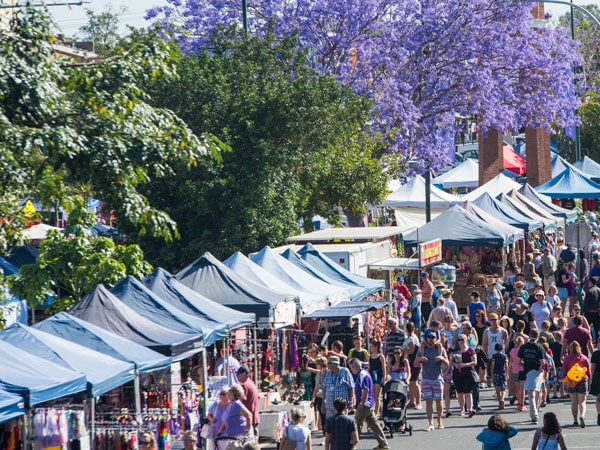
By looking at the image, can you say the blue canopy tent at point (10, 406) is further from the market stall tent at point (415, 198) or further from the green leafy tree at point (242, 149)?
the market stall tent at point (415, 198)

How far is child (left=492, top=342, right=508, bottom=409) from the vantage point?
61.9 feet

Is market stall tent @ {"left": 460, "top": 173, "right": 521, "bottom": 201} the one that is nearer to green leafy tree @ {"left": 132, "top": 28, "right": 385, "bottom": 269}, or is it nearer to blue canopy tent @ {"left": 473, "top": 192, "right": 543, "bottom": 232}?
blue canopy tent @ {"left": 473, "top": 192, "right": 543, "bottom": 232}

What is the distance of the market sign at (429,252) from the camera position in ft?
83.0

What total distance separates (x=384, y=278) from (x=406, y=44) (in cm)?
1176

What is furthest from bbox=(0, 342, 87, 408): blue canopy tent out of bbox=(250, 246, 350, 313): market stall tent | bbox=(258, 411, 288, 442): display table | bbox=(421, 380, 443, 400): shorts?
bbox=(250, 246, 350, 313): market stall tent

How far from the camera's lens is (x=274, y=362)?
801 inches

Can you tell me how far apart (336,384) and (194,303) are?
2.86m

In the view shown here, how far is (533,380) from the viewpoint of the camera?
58.3 ft

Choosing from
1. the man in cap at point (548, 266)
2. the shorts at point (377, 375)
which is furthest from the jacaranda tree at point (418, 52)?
the shorts at point (377, 375)

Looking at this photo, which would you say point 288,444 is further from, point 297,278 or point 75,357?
point 297,278

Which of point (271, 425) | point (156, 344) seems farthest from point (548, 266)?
point (156, 344)

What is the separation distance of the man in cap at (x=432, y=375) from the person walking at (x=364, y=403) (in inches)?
50.8

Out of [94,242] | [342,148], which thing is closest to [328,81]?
[342,148]

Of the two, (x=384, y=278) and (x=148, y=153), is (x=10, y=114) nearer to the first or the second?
(x=148, y=153)
